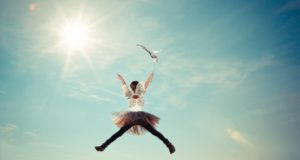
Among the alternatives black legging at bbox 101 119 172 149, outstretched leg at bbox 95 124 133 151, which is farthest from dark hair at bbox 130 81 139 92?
outstretched leg at bbox 95 124 133 151

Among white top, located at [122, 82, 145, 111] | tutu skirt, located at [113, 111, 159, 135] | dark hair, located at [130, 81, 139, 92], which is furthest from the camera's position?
dark hair, located at [130, 81, 139, 92]

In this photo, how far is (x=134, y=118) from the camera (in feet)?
39.2

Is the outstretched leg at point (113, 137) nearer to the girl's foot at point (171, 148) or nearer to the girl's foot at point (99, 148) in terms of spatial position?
the girl's foot at point (99, 148)

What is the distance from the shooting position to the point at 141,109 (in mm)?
12578

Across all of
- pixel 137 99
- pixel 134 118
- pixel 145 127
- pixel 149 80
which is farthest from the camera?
pixel 149 80

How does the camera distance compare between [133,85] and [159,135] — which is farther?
[133,85]

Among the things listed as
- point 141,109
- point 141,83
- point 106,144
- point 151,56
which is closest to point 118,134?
point 106,144

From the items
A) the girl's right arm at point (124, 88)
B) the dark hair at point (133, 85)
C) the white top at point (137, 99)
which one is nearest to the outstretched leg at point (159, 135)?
the white top at point (137, 99)

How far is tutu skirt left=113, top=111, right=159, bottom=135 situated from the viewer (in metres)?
12.0

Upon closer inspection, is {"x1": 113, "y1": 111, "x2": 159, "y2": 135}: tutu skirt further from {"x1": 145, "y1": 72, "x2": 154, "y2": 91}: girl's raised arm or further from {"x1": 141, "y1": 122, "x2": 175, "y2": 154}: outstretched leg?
{"x1": 145, "y1": 72, "x2": 154, "y2": 91}: girl's raised arm

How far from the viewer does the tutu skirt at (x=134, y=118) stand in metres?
12.0

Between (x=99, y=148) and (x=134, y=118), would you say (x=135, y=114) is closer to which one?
(x=134, y=118)

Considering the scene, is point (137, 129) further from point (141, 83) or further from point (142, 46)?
point (142, 46)

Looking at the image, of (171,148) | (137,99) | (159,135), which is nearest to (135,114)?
(137,99)
